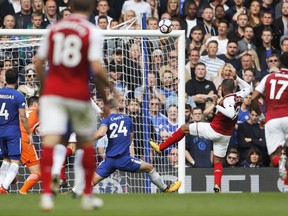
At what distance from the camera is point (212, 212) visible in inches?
437

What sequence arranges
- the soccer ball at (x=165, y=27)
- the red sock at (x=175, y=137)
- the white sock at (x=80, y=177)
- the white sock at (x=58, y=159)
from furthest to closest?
the soccer ball at (x=165, y=27), the red sock at (x=175, y=137), the white sock at (x=58, y=159), the white sock at (x=80, y=177)

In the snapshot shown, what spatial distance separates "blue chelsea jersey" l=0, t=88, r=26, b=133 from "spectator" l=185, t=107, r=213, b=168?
3676 mm

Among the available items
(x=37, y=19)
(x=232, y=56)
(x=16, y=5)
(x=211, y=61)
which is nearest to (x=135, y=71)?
(x=211, y=61)

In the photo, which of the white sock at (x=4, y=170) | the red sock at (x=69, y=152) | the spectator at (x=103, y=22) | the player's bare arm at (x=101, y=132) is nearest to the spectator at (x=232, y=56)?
the spectator at (x=103, y=22)

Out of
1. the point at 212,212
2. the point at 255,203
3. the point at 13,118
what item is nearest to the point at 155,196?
the point at 255,203

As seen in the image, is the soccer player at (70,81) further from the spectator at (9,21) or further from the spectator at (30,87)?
the spectator at (9,21)

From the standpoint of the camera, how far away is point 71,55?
1073cm

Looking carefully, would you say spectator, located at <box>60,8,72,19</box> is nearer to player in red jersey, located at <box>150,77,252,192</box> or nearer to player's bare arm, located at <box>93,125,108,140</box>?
player in red jersey, located at <box>150,77,252,192</box>

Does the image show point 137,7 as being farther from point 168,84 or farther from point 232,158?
point 232,158

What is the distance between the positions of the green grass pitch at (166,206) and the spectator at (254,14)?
30.1 ft

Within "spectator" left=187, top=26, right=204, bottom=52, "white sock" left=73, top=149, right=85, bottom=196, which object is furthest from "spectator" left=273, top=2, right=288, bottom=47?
"white sock" left=73, top=149, right=85, bottom=196

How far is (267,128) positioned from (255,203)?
2758 mm

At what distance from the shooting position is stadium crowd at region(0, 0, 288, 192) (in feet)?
64.2

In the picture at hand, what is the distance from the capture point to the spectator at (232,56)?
2231 cm
